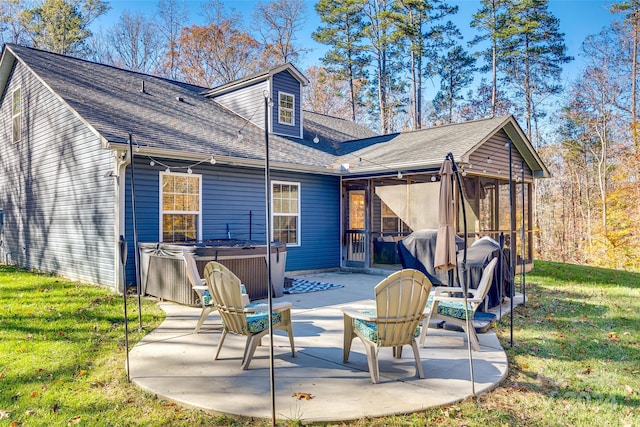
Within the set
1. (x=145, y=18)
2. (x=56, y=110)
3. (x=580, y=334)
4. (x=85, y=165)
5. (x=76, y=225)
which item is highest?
(x=145, y=18)

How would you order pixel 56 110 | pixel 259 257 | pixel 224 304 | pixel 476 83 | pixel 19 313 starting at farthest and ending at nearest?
pixel 476 83
pixel 56 110
pixel 259 257
pixel 19 313
pixel 224 304

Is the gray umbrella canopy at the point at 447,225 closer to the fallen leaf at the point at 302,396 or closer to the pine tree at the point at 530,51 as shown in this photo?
the fallen leaf at the point at 302,396

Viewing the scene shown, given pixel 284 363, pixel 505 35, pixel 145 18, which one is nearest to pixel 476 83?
pixel 505 35

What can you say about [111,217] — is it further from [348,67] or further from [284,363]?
[348,67]

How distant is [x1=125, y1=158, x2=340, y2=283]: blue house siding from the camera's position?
27.8ft

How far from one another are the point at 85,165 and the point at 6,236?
20.0ft

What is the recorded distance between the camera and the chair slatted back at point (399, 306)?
380 centimetres

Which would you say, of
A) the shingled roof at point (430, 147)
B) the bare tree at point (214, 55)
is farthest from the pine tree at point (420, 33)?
the shingled roof at point (430, 147)

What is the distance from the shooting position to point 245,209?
10.1 metres

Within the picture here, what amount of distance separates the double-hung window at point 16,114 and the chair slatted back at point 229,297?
11.0 meters

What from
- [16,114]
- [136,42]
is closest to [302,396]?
[16,114]

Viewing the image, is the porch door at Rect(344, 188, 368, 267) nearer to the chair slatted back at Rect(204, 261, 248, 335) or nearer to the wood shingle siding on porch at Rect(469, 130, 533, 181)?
the wood shingle siding on porch at Rect(469, 130, 533, 181)

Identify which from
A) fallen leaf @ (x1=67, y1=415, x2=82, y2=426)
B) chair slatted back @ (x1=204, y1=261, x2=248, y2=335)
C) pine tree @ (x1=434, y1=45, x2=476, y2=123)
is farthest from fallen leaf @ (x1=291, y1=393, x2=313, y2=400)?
pine tree @ (x1=434, y1=45, x2=476, y2=123)

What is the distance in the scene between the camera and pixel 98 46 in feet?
72.8
